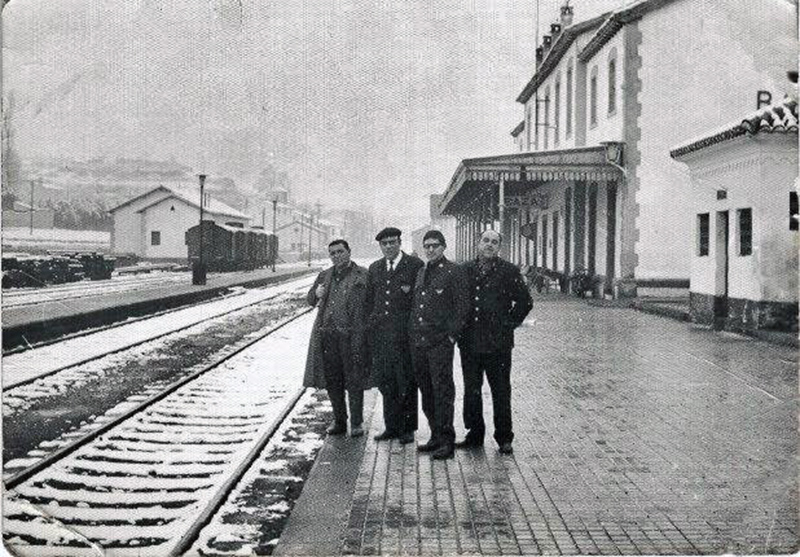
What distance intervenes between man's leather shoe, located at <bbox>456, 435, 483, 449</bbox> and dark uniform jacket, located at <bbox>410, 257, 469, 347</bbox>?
0.93 m

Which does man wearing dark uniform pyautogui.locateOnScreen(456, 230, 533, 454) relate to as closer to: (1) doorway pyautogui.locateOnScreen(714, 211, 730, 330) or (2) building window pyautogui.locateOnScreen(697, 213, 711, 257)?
(1) doorway pyautogui.locateOnScreen(714, 211, 730, 330)

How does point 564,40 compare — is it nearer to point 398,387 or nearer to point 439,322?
point 398,387

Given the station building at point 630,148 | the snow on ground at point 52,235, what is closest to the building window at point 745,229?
the station building at point 630,148

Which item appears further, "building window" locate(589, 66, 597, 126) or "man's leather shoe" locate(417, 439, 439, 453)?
"building window" locate(589, 66, 597, 126)

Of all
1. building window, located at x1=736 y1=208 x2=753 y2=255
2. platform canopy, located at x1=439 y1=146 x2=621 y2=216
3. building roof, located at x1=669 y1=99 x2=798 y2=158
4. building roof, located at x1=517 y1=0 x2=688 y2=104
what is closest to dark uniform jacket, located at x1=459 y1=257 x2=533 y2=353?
building roof, located at x1=669 y1=99 x2=798 y2=158

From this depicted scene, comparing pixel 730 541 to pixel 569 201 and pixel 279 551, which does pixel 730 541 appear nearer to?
pixel 279 551

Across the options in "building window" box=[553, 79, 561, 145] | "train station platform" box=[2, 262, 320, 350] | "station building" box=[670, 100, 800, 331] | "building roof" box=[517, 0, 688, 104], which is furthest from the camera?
"building window" box=[553, 79, 561, 145]

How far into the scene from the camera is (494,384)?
22.8 ft

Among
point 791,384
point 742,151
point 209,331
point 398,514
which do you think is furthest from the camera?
point 209,331

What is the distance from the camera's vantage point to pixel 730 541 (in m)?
4.75

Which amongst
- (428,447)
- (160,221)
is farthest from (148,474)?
(160,221)

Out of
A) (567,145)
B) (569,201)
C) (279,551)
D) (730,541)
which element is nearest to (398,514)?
(279,551)

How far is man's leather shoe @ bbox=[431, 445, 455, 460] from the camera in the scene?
6.62 meters

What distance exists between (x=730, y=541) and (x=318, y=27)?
4477 millimetres
